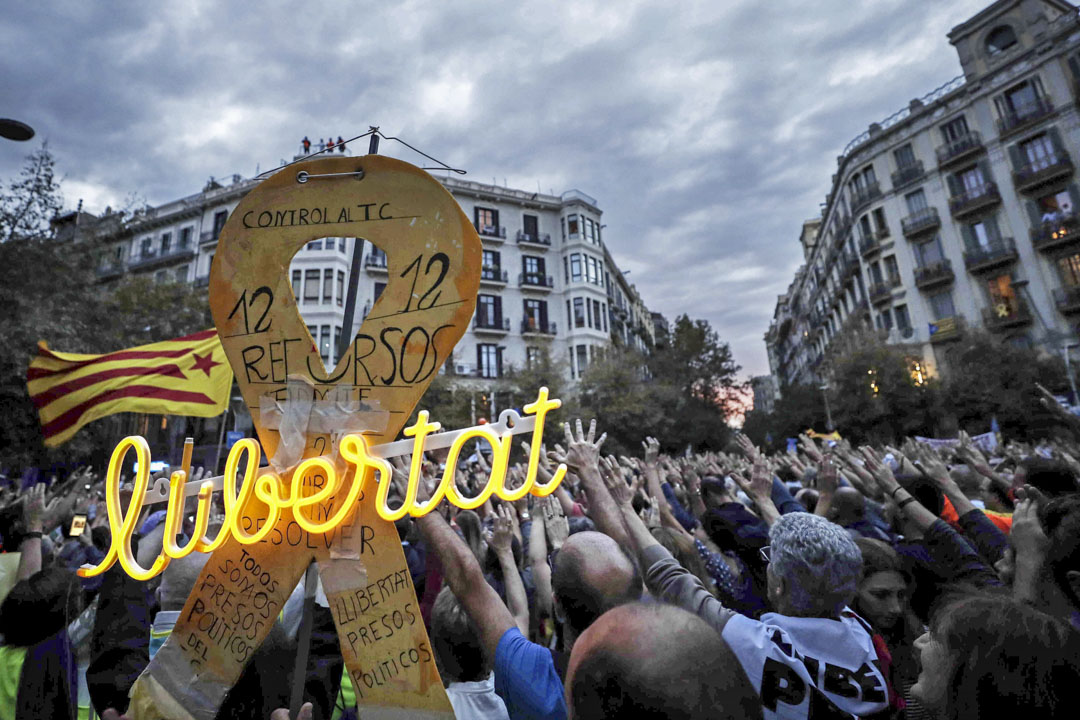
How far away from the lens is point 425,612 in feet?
11.0

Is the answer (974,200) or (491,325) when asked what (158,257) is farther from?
(974,200)

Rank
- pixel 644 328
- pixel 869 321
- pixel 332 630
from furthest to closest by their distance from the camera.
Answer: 1. pixel 644 328
2. pixel 869 321
3. pixel 332 630

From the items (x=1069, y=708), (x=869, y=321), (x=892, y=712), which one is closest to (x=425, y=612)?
(x=892, y=712)

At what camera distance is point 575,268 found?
3378 cm

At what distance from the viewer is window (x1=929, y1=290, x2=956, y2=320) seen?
93.1 ft

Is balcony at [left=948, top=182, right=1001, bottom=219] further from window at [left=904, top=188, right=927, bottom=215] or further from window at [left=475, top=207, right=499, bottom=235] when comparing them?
window at [left=475, top=207, right=499, bottom=235]

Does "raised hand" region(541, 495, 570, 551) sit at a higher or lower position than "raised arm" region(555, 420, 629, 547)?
lower

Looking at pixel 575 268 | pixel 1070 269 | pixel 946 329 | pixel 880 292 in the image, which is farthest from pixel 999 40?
pixel 575 268

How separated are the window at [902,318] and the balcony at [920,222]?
4.02 metres

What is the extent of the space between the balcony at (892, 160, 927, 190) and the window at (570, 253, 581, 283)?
18.1 meters

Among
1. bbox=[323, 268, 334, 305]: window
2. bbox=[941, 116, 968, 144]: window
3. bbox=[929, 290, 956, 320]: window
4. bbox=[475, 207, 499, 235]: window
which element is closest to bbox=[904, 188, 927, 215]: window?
bbox=[941, 116, 968, 144]: window

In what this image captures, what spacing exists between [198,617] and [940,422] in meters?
30.8

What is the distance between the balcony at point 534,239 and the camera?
109 feet

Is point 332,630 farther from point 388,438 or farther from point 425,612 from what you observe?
point 388,438
